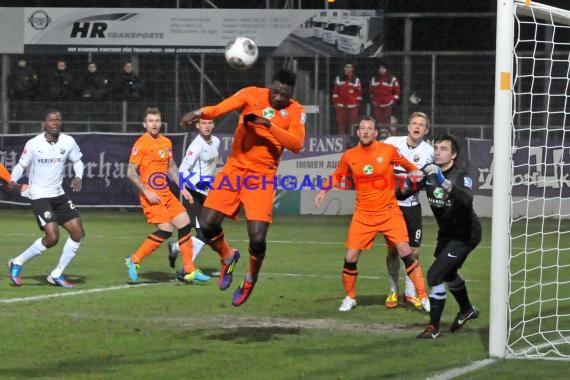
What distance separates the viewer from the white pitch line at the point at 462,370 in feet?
28.3

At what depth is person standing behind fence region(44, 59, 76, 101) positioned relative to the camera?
28828 mm

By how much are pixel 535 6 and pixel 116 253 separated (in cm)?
1055

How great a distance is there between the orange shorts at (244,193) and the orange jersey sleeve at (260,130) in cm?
9

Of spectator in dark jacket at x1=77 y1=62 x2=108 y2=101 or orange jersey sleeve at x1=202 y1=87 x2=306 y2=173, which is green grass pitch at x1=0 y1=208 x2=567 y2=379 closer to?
orange jersey sleeve at x1=202 y1=87 x2=306 y2=173

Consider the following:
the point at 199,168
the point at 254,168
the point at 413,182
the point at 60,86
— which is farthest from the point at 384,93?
the point at 254,168

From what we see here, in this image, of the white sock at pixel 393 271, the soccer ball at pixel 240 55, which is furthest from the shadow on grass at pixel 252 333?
the soccer ball at pixel 240 55

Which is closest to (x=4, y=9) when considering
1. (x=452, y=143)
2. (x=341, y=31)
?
(x=341, y=31)

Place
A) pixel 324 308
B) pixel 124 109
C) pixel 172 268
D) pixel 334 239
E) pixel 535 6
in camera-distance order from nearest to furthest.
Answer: pixel 535 6 → pixel 324 308 → pixel 172 268 → pixel 334 239 → pixel 124 109

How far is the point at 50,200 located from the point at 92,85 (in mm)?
14791

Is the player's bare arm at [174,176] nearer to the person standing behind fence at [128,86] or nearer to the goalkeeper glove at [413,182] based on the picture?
the goalkeeper glove at [413,182]

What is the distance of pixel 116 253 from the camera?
18.8 meters

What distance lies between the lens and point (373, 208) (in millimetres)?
12289

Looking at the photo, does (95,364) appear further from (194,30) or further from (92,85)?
(194,30)

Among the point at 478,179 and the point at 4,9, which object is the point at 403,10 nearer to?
the point at 478,179
